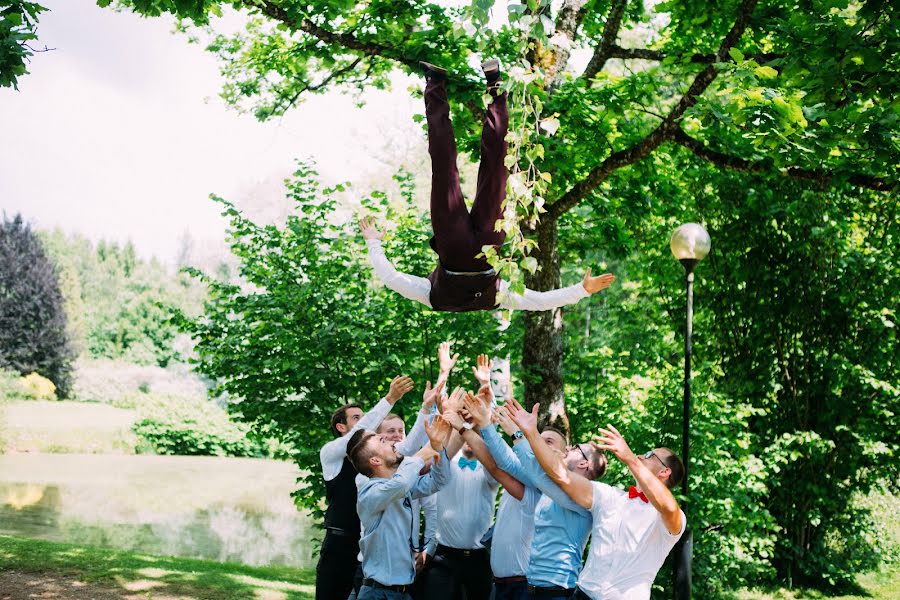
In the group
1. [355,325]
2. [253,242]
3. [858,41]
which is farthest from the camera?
[253,242]

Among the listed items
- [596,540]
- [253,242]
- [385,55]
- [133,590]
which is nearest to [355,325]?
[253,242]

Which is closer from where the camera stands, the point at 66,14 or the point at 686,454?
the point at 686,454

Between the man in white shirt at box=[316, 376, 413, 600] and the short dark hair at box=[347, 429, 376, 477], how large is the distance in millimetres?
553

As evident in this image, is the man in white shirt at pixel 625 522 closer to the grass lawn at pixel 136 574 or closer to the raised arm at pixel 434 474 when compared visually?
the raised arm at pixel 434 474

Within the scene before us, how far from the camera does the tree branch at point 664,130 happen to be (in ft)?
19.6

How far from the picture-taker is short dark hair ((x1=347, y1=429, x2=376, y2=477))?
3797 millimetres

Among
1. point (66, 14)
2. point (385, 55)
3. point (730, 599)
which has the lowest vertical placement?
point (730, 599)

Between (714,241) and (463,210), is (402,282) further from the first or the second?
(714,241)

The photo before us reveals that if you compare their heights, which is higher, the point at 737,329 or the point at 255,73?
the point at 255,73

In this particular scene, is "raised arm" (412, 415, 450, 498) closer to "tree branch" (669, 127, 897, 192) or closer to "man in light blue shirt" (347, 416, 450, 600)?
"man in light blue shirt" (347, 416, 450, 600)

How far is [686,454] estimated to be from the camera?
6.23 m

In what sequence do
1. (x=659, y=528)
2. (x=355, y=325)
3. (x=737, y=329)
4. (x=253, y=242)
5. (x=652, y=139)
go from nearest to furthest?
(x=659, y=528), (x=652, y=139), (x=355, y=325), (x=253, y=242), (x=737, y=329)

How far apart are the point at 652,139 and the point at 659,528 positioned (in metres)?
4.13

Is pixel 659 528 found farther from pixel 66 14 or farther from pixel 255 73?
pixel 66 14
